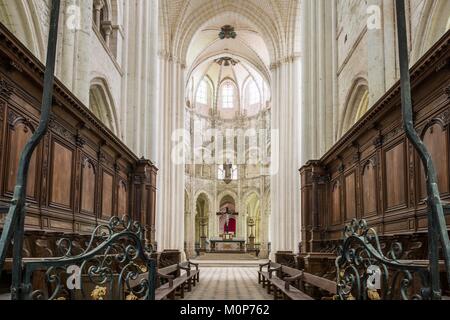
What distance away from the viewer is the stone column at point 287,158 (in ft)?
87.5

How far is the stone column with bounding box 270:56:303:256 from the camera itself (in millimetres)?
26656

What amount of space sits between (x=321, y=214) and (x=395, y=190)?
19.8 feet

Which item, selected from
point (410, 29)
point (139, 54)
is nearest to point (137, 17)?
point (139, 54)

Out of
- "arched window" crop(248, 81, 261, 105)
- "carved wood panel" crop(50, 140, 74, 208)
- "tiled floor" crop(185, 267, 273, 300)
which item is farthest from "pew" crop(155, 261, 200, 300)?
"arched window" crop(248, 81, 261, 105)

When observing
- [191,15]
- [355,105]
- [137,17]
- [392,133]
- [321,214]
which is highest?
[191,15]

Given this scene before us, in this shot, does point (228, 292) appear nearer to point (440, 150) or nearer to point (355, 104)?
point (355, 104)

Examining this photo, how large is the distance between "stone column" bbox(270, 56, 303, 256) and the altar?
8.57 m

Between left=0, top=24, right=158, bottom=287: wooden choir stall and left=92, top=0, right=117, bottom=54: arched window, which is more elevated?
left=92, top=0, right=117, bottom=54: arched window

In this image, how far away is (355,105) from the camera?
14.7 metres

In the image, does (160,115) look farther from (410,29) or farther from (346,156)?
(410,29)

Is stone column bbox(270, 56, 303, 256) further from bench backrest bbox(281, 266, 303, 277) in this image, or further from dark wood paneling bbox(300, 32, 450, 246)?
bench backrest bbox(281, 266, 303, 277)

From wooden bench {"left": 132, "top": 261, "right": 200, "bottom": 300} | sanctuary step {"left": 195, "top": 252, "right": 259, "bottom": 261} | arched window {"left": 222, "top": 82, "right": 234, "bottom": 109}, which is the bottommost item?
sanctuary step {"left": 195, "top": 252, "right": 259, "bottom": 261}

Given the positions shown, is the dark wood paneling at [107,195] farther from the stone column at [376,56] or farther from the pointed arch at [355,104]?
the pointed arch at [355,104]
